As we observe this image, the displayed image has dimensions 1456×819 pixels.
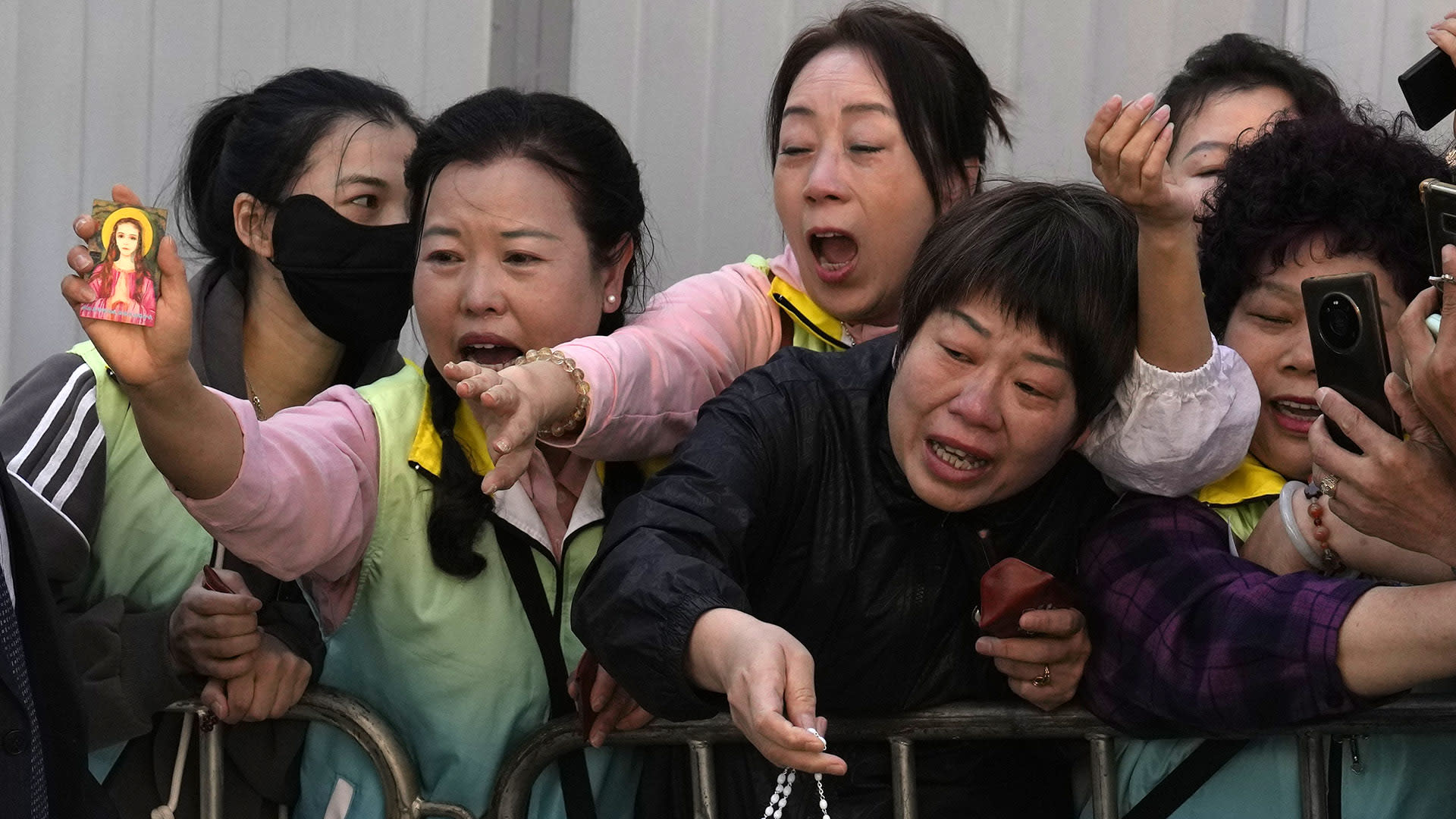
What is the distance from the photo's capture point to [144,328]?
1938 millimetres

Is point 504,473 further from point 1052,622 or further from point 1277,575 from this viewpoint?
point 1277,575

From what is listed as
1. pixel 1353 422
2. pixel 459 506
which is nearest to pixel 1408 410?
pixel 1353 422

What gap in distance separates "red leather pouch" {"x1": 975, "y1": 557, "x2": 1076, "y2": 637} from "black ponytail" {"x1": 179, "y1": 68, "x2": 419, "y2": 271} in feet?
4.80

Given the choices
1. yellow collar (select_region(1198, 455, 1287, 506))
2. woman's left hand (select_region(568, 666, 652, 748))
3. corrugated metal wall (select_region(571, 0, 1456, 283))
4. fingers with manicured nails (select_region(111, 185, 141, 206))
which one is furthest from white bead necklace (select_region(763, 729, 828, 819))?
corrugated metal wall (select_region(571, 0, 1456, 283))

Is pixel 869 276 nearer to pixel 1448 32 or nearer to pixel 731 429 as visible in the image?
pixel 731 429

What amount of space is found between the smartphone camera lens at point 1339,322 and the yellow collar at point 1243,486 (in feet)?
1.30

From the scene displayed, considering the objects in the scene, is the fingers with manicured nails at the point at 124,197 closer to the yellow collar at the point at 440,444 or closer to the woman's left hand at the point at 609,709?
the yellow collar at the point at 440,444

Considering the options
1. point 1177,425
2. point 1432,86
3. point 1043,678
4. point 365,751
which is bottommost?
point 365,751

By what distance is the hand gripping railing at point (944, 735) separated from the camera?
208 cm

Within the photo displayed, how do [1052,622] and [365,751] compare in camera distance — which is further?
[365,751]

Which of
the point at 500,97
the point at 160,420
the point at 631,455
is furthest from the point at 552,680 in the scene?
the point at 500,97

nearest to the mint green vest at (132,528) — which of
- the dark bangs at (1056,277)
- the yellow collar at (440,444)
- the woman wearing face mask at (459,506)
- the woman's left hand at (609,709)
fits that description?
the woman wearing face mask at (459,506)

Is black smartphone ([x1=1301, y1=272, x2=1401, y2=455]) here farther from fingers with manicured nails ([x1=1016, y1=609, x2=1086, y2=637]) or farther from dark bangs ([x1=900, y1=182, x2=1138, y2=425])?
fingers with manicured nails ([x1=1016, y1=609, x2=1086, y2=637])

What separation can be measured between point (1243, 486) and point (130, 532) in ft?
5.31
